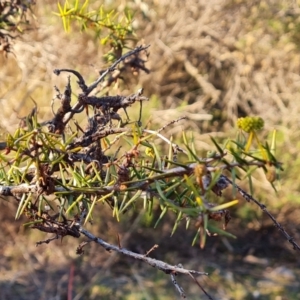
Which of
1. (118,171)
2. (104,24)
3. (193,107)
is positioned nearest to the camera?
(118,171)


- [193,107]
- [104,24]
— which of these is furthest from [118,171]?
[193,107]

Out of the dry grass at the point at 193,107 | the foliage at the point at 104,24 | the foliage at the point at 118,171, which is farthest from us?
the dry grass at the point at 193,107

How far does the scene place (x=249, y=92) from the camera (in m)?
3.03

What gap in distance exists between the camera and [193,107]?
2.96 meters

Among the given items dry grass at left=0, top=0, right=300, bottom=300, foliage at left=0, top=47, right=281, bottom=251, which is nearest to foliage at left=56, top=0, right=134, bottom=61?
foliage at left=0, top=47, right=281, bottom=251

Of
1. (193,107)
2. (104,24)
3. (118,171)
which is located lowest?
(118,171)

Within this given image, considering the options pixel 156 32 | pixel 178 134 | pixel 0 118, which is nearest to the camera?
pixel 0 118

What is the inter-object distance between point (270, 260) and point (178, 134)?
0.88 meters

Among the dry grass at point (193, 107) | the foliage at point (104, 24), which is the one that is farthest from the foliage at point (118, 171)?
the dry grass at point (193, 107)

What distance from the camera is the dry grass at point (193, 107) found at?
8.06ft

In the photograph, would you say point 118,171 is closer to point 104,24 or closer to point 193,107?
point 104,24

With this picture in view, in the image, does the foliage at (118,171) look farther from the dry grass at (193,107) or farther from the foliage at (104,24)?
the dry grass at (193,107)

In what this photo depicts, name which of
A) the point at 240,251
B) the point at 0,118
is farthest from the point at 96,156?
the point at 240,251

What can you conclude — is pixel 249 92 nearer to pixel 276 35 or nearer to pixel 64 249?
pixel 276 35
